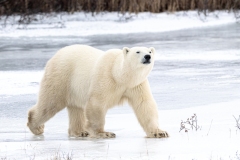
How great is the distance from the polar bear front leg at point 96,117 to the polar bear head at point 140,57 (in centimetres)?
42

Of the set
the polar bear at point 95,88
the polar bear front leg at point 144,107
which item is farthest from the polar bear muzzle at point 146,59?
the polar bear front leg at point 144,107

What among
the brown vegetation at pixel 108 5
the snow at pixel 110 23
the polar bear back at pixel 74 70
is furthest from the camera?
the brown vegetation at pixel 108 5

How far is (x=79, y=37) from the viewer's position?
472 inches

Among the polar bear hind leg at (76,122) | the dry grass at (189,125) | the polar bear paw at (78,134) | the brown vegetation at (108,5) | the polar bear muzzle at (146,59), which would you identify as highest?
the polar bear muzzle at (146,59)

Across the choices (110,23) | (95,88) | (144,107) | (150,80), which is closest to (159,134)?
(144,107)

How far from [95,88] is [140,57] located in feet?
1.56

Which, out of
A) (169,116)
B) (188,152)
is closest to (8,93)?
(169,116)

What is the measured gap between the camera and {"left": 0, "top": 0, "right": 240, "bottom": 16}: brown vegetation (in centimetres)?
1463

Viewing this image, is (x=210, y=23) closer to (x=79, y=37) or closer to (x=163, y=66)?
(x=79, y=37)

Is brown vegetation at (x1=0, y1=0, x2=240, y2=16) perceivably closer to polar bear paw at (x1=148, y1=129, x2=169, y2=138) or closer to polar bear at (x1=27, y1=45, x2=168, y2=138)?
polar bear at (x1=27, y1=45, x2=168, y2=138)

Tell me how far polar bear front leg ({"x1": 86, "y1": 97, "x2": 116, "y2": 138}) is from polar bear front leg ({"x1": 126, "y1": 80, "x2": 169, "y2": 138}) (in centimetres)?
24

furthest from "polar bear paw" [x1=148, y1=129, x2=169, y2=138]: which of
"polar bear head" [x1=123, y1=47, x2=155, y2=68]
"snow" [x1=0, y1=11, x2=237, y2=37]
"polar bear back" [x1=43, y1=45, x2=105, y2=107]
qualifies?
"snow" [x1=0, y1=11, x2=237, y2=37]

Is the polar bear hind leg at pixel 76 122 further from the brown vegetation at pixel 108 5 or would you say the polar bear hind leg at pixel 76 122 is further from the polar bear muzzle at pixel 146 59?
the brown vegetation at pixel 108 5

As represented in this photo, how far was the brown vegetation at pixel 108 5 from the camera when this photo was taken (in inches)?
576
